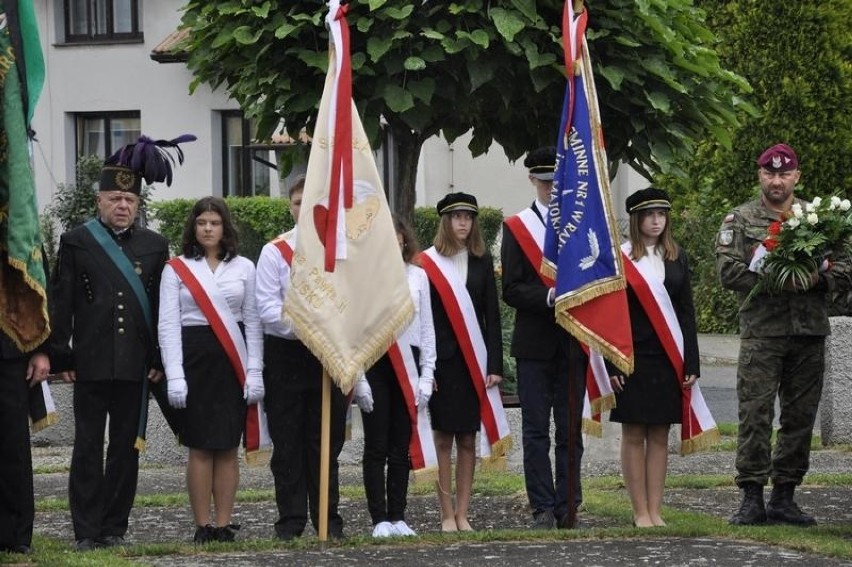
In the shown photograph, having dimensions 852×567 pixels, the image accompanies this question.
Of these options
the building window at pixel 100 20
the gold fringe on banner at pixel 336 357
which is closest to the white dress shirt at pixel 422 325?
the gold fringe on banner at pixel 336 357

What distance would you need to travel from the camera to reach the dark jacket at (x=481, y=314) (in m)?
9.67

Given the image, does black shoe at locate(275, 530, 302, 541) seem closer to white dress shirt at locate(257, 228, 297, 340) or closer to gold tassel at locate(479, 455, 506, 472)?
white dress shirt at locate(257, 228, 297, 340)

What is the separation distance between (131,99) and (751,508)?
71.0 ft

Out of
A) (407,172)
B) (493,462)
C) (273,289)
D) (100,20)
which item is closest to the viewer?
(273,289)

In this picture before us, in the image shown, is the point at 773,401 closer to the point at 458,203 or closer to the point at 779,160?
the point at 779,160

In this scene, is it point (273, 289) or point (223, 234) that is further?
point (223, 234)

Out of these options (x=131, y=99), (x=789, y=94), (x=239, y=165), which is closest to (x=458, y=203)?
(x=789, y=94)

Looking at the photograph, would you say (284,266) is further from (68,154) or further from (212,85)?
(68,154)

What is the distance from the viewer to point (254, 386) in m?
9.01

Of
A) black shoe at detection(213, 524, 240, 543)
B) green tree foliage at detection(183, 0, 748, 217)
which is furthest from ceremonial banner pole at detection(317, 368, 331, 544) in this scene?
green tree foliage at detection(183, 0, 748, 217)

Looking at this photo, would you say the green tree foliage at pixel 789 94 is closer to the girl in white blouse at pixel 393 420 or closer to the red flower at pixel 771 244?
the red flower at pixel 771 244

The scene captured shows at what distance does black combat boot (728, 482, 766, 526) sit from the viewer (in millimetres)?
9602

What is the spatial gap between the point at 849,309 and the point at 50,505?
4.67 metres

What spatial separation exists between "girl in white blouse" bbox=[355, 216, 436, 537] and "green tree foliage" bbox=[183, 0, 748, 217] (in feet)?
7.34
